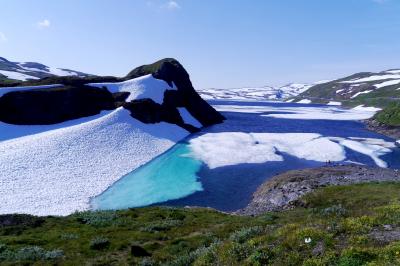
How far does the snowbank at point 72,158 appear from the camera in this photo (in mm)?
42347

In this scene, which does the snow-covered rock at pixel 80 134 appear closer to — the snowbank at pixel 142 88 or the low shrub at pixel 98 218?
the snowbank at pixel 142 88

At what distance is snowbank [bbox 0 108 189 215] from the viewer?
139 ft

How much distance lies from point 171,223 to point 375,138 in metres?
77.5

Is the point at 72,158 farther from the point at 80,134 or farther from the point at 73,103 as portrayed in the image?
the point at 73,103

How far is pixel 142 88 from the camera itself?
4050 inches

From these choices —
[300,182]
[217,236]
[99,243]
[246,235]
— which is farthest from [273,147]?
→ [246,235]

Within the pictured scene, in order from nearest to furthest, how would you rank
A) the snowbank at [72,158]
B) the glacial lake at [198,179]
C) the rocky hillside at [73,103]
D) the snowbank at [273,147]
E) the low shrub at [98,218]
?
the low shrub at [98,218], the snowbank at [72,158], the glacial lake at [198,179], the snowbank at [273,147], the rocky hillside at [73,103]

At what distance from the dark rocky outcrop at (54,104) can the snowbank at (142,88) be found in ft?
12.2

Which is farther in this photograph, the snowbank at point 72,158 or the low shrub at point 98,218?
the snowbank at point 72,158

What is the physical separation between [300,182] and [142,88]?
65312mm

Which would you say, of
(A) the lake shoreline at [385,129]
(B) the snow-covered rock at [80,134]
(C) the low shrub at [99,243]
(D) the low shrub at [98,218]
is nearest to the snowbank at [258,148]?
(B) the snow-covered rock at [80,134]

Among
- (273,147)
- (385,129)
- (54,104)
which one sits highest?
(54,104)

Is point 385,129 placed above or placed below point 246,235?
below

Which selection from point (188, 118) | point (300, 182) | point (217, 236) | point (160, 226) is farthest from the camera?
point (188, 118)
